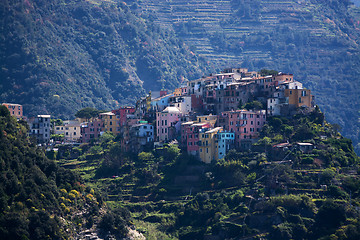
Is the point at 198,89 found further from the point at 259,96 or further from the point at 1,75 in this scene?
the point at 1,75

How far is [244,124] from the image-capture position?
123m

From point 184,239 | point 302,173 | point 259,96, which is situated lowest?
point 184,239

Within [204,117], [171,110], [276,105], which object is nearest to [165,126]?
[171,110]

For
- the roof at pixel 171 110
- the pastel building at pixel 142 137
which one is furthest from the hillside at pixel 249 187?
the roof at pixel 171 110

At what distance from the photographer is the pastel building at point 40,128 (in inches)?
5517

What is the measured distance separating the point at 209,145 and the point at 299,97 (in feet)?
50.0

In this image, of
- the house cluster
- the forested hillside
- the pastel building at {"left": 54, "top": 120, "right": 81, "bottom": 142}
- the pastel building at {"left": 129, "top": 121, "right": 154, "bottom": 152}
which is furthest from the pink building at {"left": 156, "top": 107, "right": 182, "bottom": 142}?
the forested hillside

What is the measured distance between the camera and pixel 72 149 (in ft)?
452

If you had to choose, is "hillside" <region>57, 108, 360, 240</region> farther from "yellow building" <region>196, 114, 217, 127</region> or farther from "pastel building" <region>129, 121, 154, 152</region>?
"yellow building" <region>196, 114, 217, 127</region>

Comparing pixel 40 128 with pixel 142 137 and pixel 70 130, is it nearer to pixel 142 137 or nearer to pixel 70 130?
pixel 70 130

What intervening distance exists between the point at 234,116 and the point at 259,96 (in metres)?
9.95

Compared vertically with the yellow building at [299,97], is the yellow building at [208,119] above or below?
below

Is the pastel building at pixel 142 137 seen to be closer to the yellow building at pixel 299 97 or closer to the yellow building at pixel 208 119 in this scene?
the yellow building at pixel 208 119

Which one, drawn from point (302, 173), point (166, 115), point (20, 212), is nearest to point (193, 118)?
point (166, 115)
